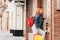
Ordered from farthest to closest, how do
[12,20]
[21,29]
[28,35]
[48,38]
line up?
1. [12,20]
2. [21,29]
3. [28,35]
4. [48,38]

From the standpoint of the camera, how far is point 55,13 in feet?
27.3

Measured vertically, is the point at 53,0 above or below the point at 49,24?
above

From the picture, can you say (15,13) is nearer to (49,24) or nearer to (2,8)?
(2,8)

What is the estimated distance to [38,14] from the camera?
9.26 m

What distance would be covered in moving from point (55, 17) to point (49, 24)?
55cm

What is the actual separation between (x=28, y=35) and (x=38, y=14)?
204 inches

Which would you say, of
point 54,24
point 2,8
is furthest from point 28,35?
point 2,8

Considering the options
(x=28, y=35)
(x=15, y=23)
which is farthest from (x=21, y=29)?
(x=28, y=35)

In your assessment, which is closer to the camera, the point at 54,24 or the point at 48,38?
the point at 54,24

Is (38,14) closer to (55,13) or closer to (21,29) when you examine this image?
(55,13)

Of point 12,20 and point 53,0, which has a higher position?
point 53,0

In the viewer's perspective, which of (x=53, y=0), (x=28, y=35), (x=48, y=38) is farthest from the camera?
(x=28, y=35)

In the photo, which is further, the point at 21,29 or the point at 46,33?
the point at 21,29

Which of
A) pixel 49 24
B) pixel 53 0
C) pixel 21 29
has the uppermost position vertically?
pixel 53 0
